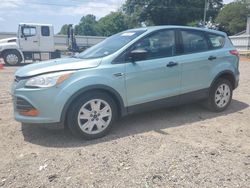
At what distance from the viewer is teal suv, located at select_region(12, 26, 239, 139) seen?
4.22 metres

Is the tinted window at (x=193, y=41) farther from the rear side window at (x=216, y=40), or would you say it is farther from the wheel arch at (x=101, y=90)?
the wheel arch at (x=101, y=90)

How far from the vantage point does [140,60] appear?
4812 mm

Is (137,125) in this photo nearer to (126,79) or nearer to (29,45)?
(126,79)

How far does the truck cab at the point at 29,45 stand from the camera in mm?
16984

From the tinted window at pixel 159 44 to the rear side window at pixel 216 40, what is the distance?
3.30 ft

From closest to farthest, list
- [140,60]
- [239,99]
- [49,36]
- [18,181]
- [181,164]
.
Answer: [18,181] < [181,164] < [140,60] < [239,99] < [49,36]

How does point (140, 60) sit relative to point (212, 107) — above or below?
above

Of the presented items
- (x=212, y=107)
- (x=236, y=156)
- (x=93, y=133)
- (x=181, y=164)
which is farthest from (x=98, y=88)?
(x=212, y=107)

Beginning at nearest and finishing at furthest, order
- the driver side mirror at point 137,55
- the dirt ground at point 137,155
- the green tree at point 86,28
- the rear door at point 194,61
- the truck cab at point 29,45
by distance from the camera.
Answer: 1. the dirt ground at point 137,155
2. the driver side mirror at point 137,55
3. the rear door at point 194,61
4. the truck cab at point 29,45
5. the green tree at point 86,28

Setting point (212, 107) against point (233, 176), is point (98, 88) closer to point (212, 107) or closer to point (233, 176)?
point (233, 176)

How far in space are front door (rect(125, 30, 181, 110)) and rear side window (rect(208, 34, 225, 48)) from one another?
991 mm

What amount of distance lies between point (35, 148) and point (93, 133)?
84 cm

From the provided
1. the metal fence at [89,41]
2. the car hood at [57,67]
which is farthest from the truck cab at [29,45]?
the car hood at [57,67]

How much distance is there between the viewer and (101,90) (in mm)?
4500
